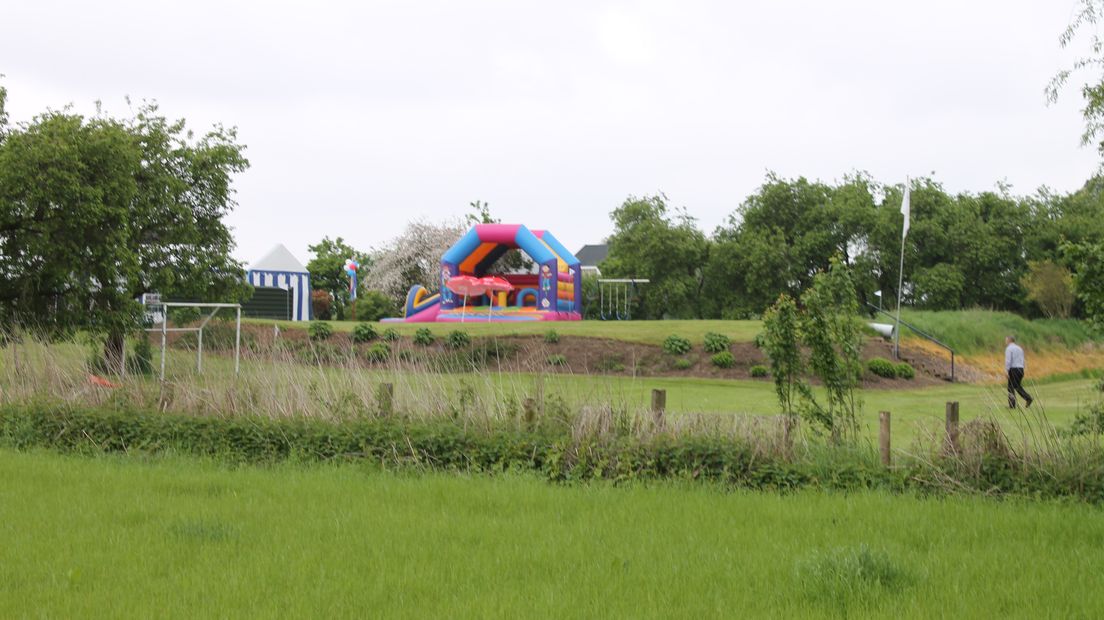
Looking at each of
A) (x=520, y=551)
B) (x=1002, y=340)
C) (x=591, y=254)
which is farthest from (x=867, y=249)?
(x=591, y=254)

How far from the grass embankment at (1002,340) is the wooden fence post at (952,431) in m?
21.3

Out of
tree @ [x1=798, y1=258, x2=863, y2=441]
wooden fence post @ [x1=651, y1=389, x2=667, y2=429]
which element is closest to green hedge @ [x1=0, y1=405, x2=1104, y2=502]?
wooden fence post @ [x1=651, y1=389, x2=667, y2=429]

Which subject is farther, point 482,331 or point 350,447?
point 482,331

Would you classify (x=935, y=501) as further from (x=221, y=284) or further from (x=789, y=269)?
(x=789, y=269)

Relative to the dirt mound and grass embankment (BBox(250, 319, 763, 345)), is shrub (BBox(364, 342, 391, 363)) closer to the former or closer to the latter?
the dirt mound

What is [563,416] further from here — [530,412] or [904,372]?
[904,372]

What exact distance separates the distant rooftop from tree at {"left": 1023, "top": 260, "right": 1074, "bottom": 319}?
159ft

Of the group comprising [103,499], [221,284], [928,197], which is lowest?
[103,499]

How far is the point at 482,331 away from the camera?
31.8 meters

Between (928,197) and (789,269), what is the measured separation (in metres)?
6.40

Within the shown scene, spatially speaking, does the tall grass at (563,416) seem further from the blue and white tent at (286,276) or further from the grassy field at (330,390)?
the blue and white tent at (286,276)

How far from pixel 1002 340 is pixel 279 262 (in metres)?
32.5

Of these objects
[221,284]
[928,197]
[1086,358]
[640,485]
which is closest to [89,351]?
[221,284]

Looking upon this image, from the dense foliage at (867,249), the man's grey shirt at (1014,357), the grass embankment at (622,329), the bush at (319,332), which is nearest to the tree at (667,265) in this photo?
the dense foliage at (867,249)
